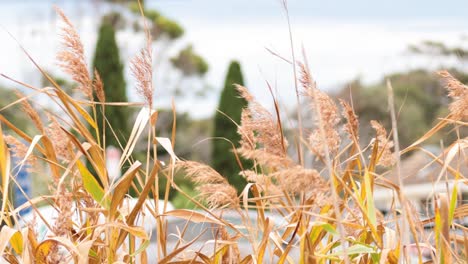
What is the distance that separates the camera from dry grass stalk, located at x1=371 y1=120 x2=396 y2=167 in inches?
69.9

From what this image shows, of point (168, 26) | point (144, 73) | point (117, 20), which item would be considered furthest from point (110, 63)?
point (144, 73)

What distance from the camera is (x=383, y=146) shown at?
1.80 metres

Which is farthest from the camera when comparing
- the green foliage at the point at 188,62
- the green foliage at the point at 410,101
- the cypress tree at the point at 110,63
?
the green foliage at the point at 188,62

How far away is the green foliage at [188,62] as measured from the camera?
1560 inches

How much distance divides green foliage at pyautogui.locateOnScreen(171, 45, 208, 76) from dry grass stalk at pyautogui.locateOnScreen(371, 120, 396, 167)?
37.8 m

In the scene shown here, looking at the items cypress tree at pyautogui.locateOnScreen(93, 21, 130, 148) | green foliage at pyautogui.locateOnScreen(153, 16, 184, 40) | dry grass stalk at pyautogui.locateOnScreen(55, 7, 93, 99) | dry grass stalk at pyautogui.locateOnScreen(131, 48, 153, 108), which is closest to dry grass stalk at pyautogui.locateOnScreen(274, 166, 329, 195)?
dry grass stalk at pyautogui.locateOnScreen(131, 48, 153, 108)

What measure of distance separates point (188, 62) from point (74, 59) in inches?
1506

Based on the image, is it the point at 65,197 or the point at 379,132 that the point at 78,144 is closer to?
the point at 65,197

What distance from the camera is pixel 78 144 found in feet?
5.75

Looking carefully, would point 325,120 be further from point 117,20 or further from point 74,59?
point 117,20

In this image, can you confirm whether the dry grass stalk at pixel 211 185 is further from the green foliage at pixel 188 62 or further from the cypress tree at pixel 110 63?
the green foliage at pixel 188 62

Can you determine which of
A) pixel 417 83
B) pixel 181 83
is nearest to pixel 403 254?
pixel 181 83

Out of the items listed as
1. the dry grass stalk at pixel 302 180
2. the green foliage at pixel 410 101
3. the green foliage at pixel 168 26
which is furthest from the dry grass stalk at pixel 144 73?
the green foliage at pixel 168 26

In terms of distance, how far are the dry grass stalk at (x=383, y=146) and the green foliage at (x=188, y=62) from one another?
3782 centimetres
